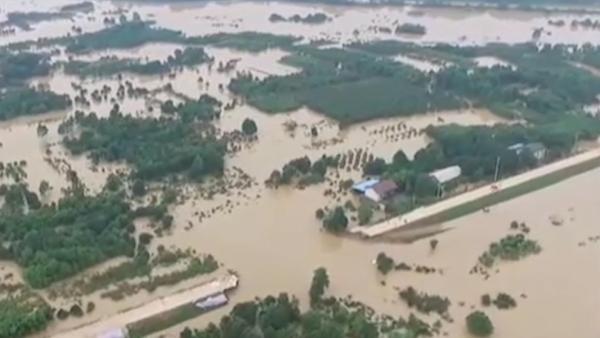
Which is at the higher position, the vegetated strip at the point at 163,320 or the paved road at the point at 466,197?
the paved road at the point at 466,197

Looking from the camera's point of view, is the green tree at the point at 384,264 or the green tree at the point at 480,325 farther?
the green tree at the point at 384,264

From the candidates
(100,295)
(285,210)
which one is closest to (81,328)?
(100,295)

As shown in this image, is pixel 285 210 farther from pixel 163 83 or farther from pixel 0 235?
pixel 163 83

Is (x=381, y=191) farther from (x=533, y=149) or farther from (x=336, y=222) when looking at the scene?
(x=533, y=149)

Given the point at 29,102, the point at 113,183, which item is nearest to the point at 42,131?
the point at 29,102

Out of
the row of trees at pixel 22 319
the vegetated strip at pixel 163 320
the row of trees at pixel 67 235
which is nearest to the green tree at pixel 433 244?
the vegetated strip at pixel 163 320

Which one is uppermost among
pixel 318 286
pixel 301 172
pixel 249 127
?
pixel 249 127

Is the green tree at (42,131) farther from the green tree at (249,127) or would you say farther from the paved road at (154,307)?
the paved road at (154,307)

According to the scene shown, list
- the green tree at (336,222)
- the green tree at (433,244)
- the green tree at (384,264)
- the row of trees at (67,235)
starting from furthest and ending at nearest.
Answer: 1. the green tree at (336,222)
2. the green tree at (433,244)
3. the green tree at (384,264)
4. the row of trees at (67,235)
